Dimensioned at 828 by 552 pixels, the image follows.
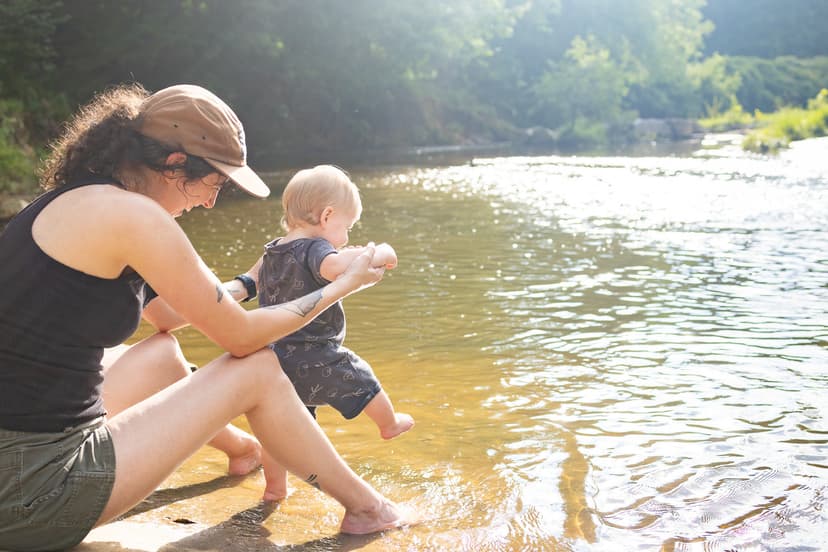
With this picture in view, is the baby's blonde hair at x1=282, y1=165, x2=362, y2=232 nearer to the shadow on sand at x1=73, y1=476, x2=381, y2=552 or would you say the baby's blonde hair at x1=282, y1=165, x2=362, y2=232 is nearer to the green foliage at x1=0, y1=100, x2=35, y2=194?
the shadow on sand at x1=73, y1=476, x2=381, y2=552

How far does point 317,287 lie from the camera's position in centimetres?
310

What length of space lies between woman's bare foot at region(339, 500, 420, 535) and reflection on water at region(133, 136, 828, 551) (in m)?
0.04

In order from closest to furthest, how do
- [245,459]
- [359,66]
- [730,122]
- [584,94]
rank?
[245,459] < [359,66] < [730,122] < [584,94]

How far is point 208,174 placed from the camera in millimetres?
2395

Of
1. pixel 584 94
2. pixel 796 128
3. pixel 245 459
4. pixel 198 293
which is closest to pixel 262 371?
pixel 198 293

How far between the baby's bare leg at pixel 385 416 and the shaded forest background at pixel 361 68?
10.5 meters

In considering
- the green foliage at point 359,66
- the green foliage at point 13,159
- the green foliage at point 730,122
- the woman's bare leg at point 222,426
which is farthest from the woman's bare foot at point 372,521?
the green foliage at point 730,122

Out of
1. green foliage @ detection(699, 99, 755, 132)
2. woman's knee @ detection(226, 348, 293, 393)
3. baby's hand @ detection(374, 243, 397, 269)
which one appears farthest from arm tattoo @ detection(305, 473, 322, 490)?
green foliage @ detection(699, 99, 755, 132)

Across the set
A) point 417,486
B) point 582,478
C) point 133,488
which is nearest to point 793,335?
point 582,478

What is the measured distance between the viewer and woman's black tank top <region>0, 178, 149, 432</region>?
7.01ft

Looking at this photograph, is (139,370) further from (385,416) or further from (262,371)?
(385,416)

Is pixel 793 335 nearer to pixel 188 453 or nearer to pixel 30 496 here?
pixel 188 453

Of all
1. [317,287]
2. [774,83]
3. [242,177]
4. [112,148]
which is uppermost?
[774,83]

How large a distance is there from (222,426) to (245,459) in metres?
1.00
